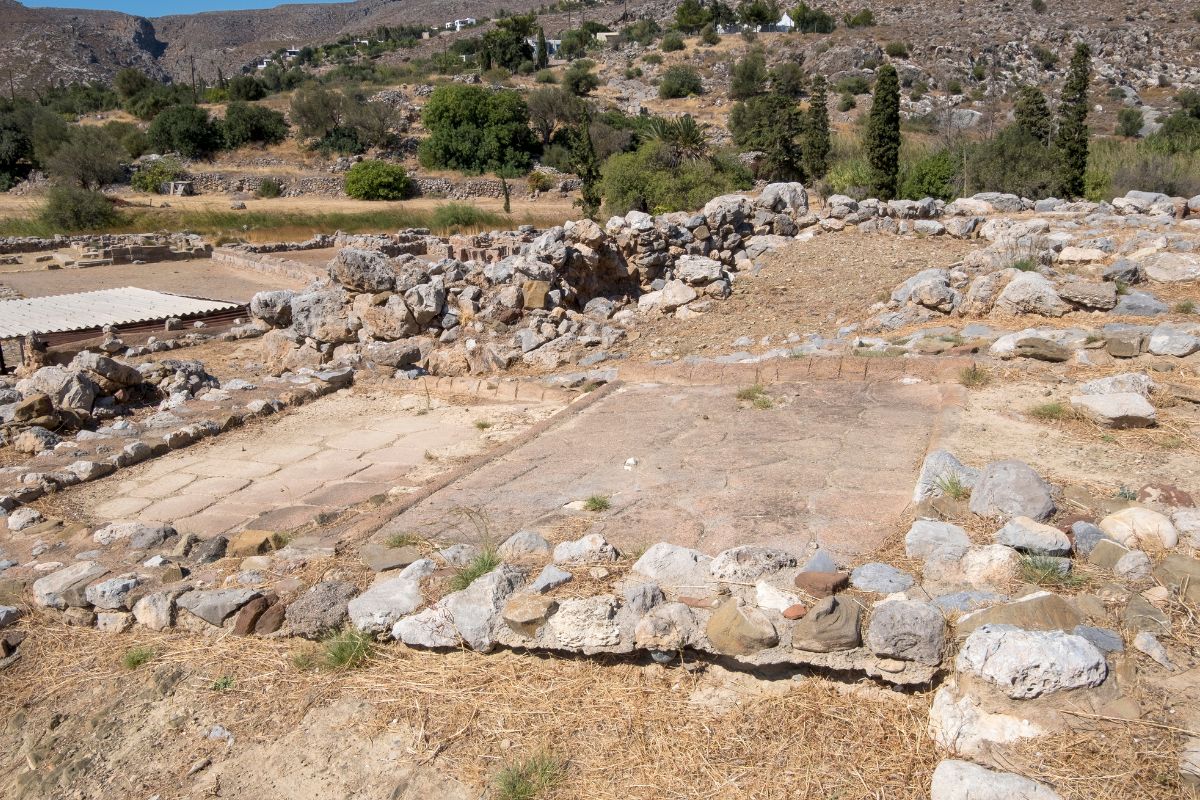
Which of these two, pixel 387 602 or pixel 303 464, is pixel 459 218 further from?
pixel 387 602

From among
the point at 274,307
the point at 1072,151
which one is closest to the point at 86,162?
the point at 274,307

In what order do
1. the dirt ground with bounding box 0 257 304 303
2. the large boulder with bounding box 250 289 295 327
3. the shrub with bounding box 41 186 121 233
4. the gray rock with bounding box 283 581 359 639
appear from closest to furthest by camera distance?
the gray rock with bounding box 283 581 359 639, the large boulder with bounding box 250 289 295 327, the dirt ground with bounding box 0 257 304 303, the shrub with bounding box 41 186 121 233

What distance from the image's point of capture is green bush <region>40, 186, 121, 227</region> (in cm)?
2736

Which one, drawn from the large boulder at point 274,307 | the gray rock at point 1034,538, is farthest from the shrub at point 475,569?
the large boulder at point 274,307

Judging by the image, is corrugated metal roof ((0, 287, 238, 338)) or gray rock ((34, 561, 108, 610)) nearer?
gray rock ((34, 561, 108, 610))

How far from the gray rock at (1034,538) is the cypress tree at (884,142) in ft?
49.7

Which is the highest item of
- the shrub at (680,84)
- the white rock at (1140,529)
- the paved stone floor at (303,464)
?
the shrub at (680,84)

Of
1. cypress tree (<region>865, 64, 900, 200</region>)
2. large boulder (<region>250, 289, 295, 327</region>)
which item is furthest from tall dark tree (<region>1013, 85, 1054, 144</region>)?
large boulder (<region>250, 289, 295, 327</region>)

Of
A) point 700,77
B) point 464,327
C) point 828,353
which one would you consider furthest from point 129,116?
point 828,353

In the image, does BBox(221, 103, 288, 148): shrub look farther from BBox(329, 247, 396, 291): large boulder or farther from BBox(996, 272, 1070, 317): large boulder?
BBox(996, 272, 1070, 317): large boulder

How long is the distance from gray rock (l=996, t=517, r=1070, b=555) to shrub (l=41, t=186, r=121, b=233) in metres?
30.5

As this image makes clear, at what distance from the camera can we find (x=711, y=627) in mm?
3059

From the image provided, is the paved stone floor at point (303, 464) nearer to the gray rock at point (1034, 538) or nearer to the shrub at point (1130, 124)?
the gray rock at point (1034, 538)

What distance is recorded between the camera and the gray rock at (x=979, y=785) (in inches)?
90.6
